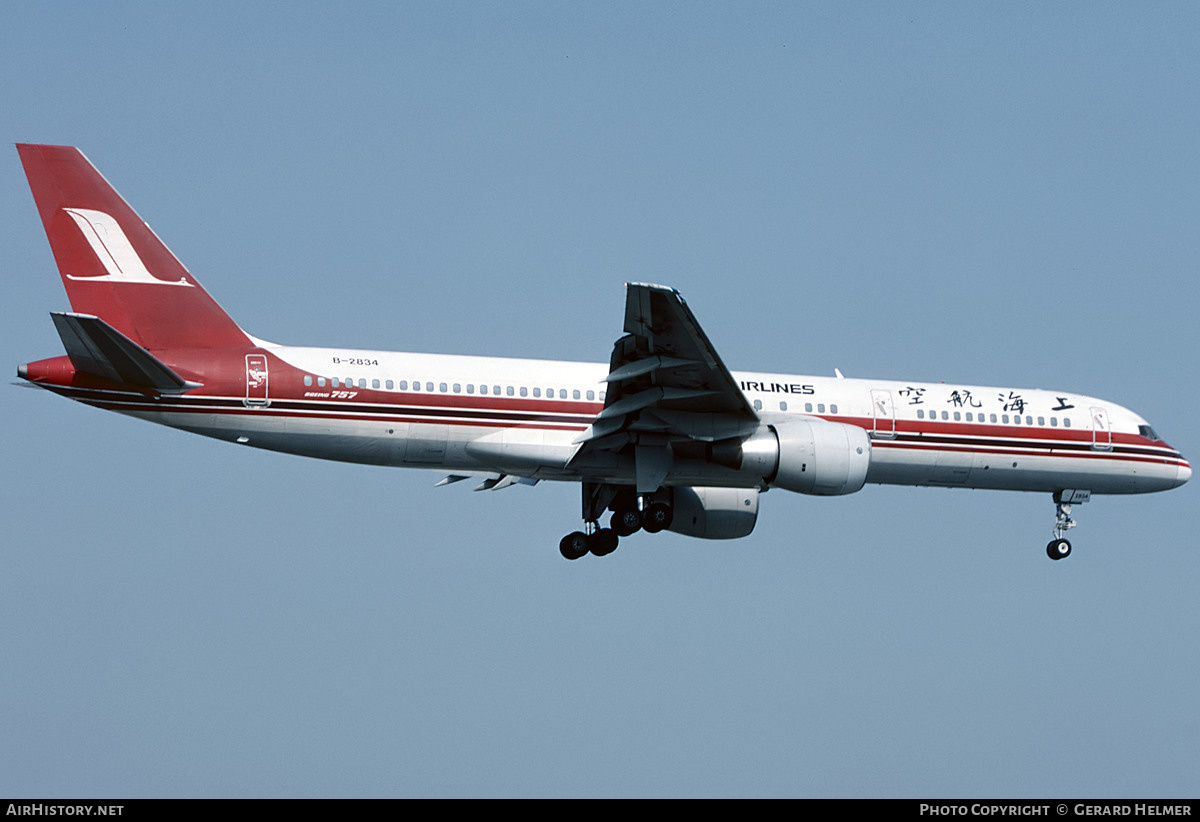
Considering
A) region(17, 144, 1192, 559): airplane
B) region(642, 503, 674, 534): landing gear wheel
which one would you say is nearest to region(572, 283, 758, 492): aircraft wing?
region(17, 144, 1192, 559): airplane

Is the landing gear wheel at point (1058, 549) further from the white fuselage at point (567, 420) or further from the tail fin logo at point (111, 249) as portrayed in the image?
the tail fin logo at point (111, 249)

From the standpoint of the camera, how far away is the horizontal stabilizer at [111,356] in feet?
83.9

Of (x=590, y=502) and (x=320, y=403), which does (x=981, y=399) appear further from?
(x=320, y=403)

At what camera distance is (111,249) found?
28969 mm

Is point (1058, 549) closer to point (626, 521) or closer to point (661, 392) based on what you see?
point (626, 521)

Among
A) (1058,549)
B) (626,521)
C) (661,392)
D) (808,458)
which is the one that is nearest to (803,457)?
(808,458)

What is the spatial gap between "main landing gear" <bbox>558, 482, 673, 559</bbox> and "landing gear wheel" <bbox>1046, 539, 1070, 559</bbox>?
9.08 metres

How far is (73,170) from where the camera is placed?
28.9m

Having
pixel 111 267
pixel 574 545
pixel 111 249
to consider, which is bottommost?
pixel 574 545

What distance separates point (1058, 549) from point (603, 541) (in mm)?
10689

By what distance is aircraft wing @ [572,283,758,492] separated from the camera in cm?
2648

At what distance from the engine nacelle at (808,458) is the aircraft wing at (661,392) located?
1.57ft

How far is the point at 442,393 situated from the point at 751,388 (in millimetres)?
6690
